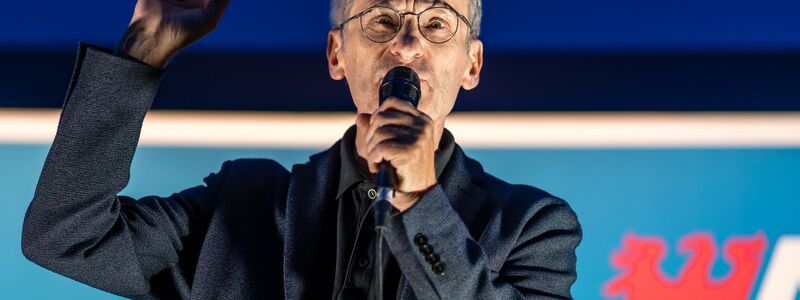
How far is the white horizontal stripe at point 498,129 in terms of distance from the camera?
6.74 ft

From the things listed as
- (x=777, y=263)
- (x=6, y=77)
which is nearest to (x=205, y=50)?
(x=6, y=77)

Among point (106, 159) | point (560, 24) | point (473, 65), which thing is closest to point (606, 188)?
point (560, 24)

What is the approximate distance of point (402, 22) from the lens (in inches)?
59.3

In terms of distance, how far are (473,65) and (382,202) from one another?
54cm

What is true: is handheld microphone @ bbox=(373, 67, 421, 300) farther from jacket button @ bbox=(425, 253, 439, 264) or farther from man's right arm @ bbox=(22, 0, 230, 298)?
man's right arm @ bbox=(22, 0, 230, 298)

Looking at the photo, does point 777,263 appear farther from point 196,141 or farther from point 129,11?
point 129,11

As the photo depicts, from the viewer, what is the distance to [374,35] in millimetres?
1512

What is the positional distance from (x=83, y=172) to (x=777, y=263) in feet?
4.14

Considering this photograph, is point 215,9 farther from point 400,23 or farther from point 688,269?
point 688,269

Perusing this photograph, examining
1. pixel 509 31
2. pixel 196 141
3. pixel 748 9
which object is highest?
pixel 748 9

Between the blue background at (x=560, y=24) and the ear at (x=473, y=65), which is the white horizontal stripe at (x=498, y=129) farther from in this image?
the ear at (x=473, y=65)

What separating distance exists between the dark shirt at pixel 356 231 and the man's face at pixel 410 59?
3.0 inches

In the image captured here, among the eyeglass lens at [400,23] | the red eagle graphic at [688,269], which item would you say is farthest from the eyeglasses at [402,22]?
the red eagle graphic at [688,269]

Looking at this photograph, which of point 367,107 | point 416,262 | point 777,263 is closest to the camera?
point 416,262
